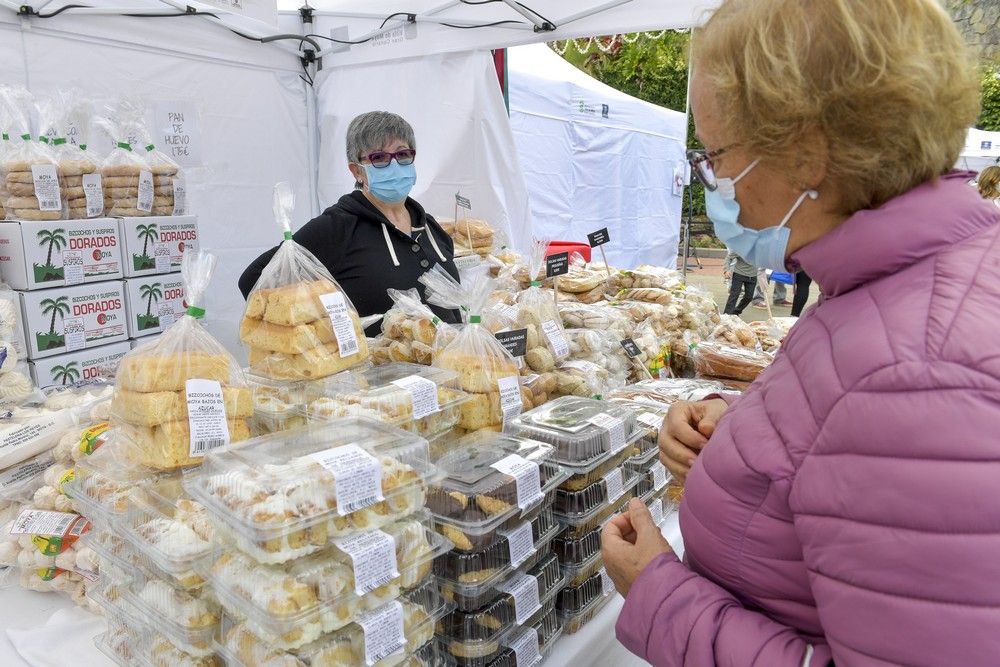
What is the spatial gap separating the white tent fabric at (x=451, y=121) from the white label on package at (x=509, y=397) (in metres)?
3.35

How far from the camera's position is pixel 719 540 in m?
0.92

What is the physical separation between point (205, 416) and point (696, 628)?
0.99 meters

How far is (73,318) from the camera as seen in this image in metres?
2.68

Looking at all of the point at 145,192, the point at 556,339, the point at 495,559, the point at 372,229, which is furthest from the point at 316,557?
the point at 145,192

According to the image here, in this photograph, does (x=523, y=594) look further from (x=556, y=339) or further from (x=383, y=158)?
(x=383, y=158)

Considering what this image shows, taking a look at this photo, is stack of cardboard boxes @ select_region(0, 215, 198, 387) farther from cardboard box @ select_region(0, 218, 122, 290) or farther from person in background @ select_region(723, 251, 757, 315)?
person in background @ select_region(723, 251, 757, 315)

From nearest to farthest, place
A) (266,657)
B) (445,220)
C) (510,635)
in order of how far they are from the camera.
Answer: (266,657)
(510,635)
(445,220)

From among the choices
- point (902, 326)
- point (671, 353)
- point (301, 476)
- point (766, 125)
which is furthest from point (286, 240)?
point (671, 353)

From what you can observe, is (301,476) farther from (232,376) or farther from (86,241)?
(86,241)

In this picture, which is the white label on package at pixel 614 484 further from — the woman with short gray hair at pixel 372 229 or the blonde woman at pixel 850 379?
the woman with short gray hair at pixel 372 229

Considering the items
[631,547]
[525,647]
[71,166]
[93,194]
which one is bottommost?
[525,647]

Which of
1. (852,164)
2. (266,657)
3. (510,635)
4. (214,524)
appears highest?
(852,164)

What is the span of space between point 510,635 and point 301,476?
1.89 feet

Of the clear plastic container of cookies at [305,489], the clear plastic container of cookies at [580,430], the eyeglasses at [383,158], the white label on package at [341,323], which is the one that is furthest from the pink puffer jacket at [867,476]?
the eyeglasses at [383,158]
